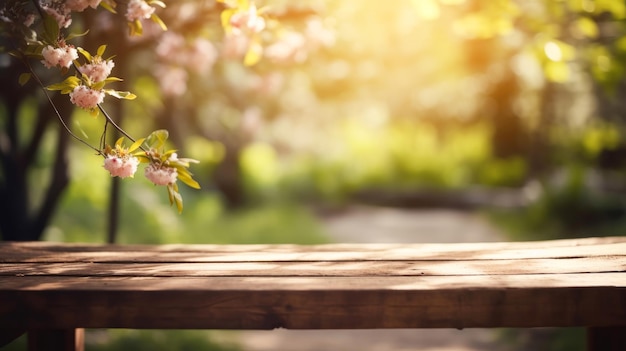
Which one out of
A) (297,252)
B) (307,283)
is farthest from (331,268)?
(297,252)

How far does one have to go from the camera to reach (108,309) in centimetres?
177

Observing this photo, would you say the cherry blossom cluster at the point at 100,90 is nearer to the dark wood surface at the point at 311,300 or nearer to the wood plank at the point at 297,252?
the wood plank at the point at 297,252

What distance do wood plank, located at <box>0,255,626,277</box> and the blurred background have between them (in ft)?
2.11

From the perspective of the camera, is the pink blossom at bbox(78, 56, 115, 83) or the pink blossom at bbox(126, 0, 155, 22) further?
the pink blossom at bbox(126, 0, 155, 22)

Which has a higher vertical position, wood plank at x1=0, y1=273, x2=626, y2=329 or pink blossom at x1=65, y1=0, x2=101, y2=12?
pink blossom at x1=65, y1=0, x2=101, y2=12

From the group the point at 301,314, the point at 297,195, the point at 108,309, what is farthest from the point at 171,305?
the point at 297,195

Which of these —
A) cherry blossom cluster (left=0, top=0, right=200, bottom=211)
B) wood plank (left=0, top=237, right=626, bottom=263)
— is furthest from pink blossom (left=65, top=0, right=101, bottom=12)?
wood plank (left=0, top=237, right=626, bottom=263)

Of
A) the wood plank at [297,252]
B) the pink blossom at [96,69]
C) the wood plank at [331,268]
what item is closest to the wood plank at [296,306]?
the wood plank at [331,268]

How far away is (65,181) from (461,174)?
1094 centimetres

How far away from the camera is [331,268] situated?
2.08 meters

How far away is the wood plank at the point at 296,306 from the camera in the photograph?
5.78ft

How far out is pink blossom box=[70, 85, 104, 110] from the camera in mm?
2277

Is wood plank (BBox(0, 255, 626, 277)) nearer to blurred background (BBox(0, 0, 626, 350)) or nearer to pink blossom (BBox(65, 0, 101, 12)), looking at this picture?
blurred background (BBox(0, 0, 626, 350))

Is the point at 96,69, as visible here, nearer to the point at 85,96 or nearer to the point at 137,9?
the point at 85,96
